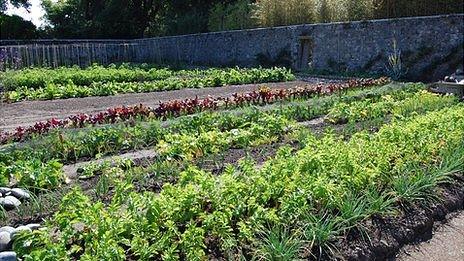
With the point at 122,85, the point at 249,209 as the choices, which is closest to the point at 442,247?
the point at 249,209

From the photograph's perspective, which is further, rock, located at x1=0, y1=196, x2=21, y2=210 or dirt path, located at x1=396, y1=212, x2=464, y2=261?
rock, located at x1=0, y1=196, x2=21, y2=210

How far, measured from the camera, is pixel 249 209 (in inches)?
136

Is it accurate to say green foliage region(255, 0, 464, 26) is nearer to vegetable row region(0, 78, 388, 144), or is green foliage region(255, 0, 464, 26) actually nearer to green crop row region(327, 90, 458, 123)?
vegetable row region(0, 78, 388, 144)

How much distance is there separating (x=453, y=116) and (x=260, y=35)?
48.6 feet

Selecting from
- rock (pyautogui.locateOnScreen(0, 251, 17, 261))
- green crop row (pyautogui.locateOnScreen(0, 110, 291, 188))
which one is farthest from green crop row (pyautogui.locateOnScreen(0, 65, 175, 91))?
rock (pyautogui.locateOnScreen(0, 251, 17, 261))

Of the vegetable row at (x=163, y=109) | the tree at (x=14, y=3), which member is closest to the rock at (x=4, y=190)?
the vegetable row at (x=163, y=109)

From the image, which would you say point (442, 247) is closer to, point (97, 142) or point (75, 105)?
point (97, 142)

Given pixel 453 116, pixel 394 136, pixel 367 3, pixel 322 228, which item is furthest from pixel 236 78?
pixel 322 228

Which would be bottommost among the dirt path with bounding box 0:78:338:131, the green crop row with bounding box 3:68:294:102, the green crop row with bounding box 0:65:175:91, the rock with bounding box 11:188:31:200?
the rock with bounding box 11:188:31:200

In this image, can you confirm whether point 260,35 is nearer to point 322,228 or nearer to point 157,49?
point 157,49

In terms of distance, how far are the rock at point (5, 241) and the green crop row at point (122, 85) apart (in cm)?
917

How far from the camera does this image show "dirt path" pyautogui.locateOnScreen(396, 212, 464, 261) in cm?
363

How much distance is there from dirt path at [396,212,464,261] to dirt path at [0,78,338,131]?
21.1 feet

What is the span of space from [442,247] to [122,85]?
10.7 metres
